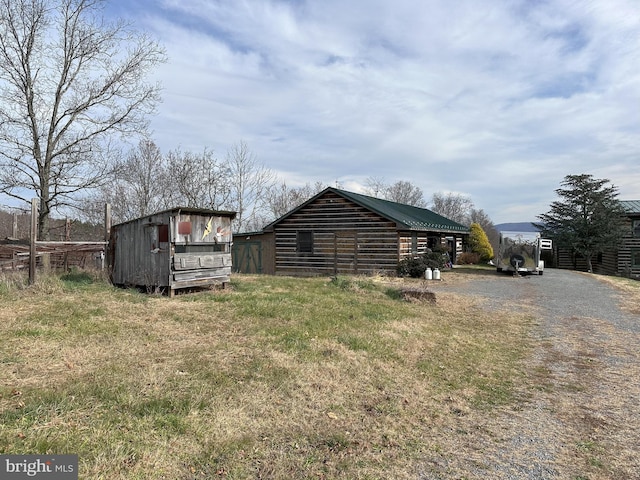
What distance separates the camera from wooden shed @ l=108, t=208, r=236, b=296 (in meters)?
10.6

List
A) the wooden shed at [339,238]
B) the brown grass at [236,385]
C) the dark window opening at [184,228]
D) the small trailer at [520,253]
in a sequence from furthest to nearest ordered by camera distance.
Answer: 1. the small trailer at [520,253]
2. the wooden shed at [339,238]
3. the dark window opening at [184,228]
4. the brown grass at [236,385]

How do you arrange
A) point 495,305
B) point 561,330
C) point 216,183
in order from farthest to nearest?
point 216,183, point 495,305, point 561,330

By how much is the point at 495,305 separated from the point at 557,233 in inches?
986

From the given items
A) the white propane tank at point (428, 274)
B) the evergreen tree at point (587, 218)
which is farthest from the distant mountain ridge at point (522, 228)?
the white propane tank at point (428, 274)

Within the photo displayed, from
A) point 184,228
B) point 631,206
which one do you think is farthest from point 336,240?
point 631,206

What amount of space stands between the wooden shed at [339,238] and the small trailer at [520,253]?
4.05 metres

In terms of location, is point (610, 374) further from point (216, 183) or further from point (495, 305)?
point (216, 183)

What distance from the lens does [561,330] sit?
8922 mm

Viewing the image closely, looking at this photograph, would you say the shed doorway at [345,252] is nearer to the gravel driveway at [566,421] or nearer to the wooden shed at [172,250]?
the wooden shed at [172,250]

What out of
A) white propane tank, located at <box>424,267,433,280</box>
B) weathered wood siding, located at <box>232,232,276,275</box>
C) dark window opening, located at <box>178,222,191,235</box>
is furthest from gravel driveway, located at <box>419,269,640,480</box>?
weathered wood siding, located at <box>232,232,276,275</box>

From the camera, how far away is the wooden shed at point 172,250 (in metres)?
10.6

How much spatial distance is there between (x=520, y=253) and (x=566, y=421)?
19610 millimetres

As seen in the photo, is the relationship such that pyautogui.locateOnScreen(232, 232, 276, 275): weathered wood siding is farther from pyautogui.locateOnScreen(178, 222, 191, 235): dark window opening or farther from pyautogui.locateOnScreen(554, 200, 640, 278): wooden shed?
pyautogui.locateOnScreen(554, 200, 640, 278): wooden shed

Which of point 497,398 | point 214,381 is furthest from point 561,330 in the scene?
point 214,381
